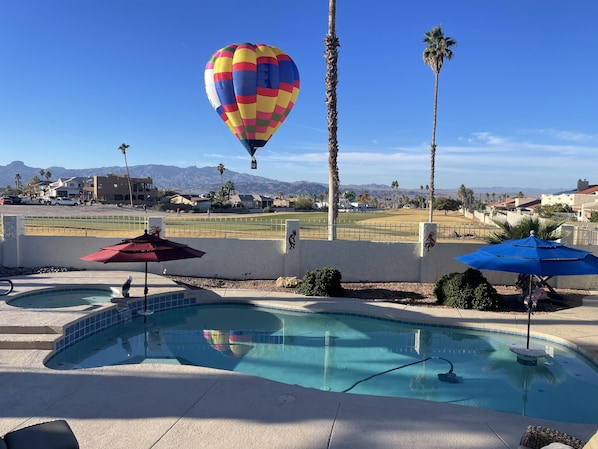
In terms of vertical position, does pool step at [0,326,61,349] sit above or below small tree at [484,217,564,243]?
below

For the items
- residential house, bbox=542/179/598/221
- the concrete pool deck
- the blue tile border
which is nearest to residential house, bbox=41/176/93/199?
residential house, bbox=542/179/598/221

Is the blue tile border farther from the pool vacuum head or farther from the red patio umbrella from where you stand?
the pool vacuum head

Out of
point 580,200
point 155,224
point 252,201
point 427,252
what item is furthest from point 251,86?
point 252,201

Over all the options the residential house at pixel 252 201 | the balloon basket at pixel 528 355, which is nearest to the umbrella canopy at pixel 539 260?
the balloon basket at pixel 528 355

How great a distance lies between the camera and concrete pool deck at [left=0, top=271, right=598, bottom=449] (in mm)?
5492

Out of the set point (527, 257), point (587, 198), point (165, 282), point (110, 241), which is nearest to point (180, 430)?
point (527, 257)

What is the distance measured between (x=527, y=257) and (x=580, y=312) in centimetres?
556

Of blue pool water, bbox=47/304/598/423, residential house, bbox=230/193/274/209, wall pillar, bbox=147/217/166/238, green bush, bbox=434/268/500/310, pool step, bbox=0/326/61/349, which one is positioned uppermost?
residential house, bbox=230/193/274/209

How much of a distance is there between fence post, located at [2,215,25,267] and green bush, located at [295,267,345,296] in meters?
11.6

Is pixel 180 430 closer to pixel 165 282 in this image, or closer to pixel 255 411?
pixel 255 411

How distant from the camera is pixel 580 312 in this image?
42.1 ft

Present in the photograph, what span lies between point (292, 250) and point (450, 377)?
944cm

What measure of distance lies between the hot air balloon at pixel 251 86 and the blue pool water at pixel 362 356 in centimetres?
1015

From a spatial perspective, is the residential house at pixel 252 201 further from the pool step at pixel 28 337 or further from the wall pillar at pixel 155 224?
the pool step at pixel 28 337
